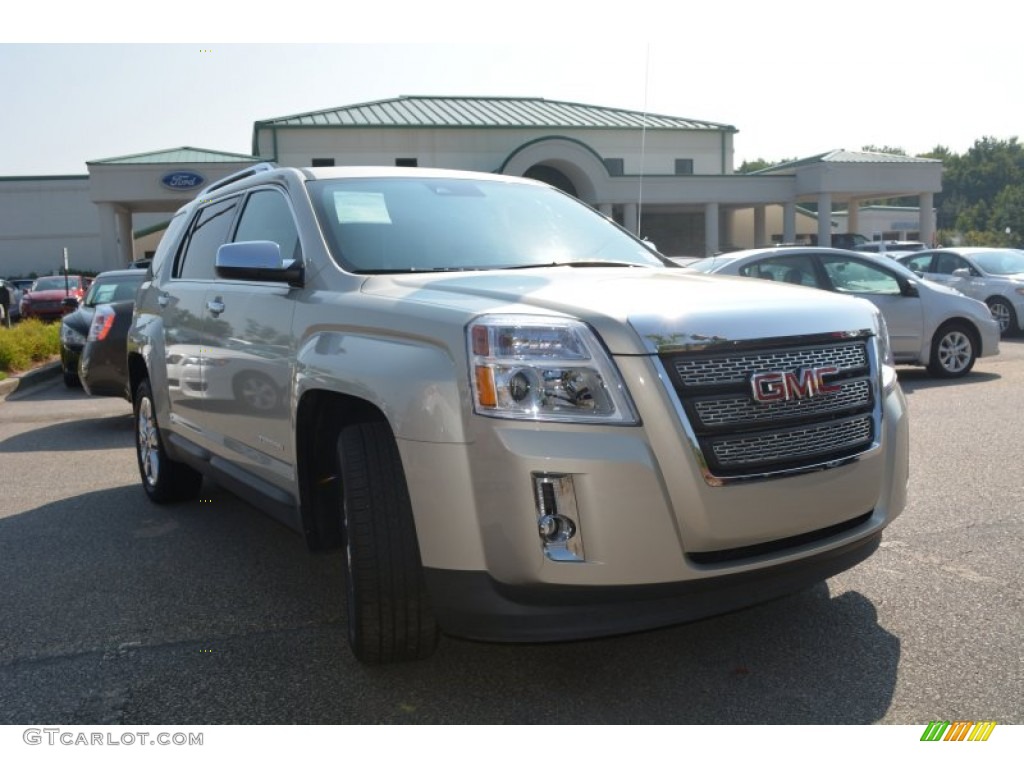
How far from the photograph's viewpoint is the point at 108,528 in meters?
5.73

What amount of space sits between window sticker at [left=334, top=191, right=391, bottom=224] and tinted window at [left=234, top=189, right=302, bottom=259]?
0.22 m

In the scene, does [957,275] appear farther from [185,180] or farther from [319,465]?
[185,180]

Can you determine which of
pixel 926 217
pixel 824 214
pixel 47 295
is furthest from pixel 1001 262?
pixel 926 217

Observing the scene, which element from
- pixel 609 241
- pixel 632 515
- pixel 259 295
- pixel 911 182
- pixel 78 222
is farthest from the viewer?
pixel 78 222

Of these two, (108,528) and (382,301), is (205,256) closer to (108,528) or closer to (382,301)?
(108,528)

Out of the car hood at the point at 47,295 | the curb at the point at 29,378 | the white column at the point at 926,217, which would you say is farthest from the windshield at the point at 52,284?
the white column at the point at 926,217

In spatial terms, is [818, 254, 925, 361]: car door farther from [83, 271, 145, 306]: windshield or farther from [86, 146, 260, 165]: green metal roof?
[86, 146, 260, 165]: green metal roof

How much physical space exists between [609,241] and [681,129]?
4295 centimetres

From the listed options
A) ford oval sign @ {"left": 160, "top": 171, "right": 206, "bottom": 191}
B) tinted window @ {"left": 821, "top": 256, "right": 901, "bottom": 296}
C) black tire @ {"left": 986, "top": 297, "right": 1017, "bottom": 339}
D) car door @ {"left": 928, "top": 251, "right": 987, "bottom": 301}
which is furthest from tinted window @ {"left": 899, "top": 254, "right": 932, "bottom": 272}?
ford oval sign @ {"left": 160, "top": 171, "right": 206, "bottom": 191}

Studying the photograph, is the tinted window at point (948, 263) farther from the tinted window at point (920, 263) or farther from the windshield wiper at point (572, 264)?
the windshield wiper at point (572, 264)

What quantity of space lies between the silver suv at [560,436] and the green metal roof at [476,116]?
119 ft

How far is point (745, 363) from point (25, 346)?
50.5 feet

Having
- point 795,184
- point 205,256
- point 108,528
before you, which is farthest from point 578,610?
point 795,184

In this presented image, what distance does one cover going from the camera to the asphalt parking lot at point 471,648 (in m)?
3.14
